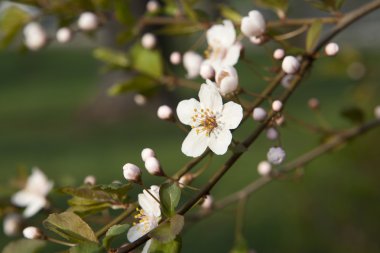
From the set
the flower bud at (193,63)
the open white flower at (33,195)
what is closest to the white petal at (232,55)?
the flower bud at (193,63)

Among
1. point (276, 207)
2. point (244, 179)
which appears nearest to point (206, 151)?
Answer: point (276, 207)

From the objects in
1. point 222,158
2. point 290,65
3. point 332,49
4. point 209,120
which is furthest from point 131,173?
point 222,158

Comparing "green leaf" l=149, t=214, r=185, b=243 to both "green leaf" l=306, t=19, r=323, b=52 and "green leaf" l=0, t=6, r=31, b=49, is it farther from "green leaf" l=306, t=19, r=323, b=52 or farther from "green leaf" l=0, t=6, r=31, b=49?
"green leaf" l=0, t=6, r=31, b=49

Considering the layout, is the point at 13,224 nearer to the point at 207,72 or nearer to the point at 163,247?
the point at 207,72

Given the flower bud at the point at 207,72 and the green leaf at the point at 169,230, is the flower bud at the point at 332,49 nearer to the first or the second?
the flower bud at the point at 207,72

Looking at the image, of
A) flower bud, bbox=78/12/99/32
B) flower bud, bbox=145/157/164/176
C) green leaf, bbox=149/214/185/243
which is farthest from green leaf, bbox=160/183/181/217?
flower bud, bbox=78/12/99/32
